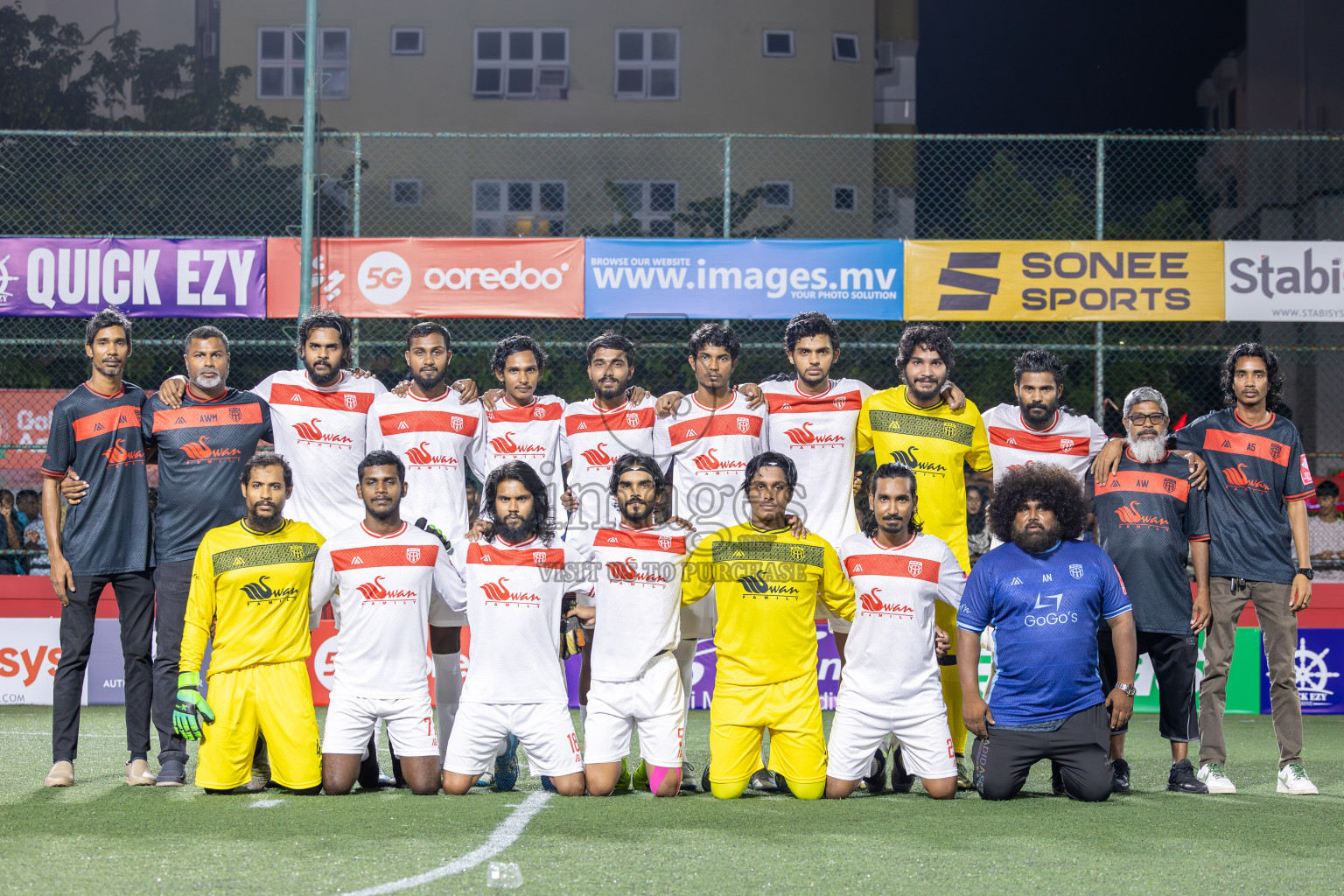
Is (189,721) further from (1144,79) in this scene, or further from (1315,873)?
(1144,79)

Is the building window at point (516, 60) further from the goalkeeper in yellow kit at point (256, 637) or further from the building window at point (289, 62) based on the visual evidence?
the goalkeeper in yellow kit at point (256, 637)

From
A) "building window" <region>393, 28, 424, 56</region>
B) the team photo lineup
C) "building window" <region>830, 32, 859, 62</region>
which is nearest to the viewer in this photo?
the team photo lineup

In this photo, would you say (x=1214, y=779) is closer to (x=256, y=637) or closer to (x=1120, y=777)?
(x=1120, y=777)

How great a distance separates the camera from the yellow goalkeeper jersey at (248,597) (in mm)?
5855

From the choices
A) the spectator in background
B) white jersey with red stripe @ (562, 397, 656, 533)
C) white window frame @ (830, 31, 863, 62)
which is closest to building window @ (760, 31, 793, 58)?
white window frame @ (830, 31, 863, 62)

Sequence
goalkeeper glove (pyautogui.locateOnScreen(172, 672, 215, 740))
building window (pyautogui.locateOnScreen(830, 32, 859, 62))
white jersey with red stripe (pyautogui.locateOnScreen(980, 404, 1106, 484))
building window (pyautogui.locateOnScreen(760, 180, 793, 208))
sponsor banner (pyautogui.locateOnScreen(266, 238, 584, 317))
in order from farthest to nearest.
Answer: building window (pyautogui.locateOnScreen(830, 32, 859, 62)) → building window (pyautogui.locateOnScreen(760, 180, 793, 208)) → sponsor banner (pyautogui.locateOnScreen(266, 238, 584, 317)) → white jersey with red stripe (pyautogui.locateOnScreen(980, 404, 1106, 484)) → goalkeeper glove (pyautogui.locateOnScreen(172, 672, 215, 740))

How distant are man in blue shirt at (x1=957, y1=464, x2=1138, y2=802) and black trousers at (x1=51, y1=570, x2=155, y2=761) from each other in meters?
3.88

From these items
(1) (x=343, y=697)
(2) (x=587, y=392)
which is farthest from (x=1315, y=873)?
(2) (x=587, y=392)

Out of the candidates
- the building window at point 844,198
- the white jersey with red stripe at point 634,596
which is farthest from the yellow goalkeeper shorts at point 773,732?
the building window at point 844,198

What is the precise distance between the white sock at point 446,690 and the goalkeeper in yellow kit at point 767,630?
1193 millimetres

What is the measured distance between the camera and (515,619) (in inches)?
231

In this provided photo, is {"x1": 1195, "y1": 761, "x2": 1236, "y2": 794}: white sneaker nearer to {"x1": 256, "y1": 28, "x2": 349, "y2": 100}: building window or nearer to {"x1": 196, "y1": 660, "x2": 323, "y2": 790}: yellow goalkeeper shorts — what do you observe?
{"x1": 196, "y1": 660, "x2": 323, "y2": 790}: yellow goalkeeper shorts

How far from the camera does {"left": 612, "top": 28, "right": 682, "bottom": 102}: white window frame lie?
22.7 meters

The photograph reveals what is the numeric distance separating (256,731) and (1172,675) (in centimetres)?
439
